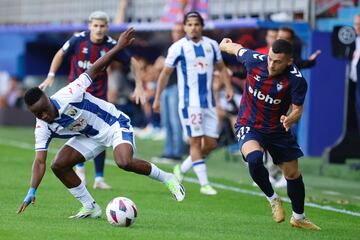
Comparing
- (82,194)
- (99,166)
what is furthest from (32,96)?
(99,166)

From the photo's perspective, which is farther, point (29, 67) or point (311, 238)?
point (29, 67)

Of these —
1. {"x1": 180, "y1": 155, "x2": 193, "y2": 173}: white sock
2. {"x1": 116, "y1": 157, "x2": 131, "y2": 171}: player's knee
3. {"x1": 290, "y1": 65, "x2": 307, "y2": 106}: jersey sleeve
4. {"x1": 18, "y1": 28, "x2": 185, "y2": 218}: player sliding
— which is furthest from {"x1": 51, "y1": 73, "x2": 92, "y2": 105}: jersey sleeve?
{"x1": 180, "y1": 155, "x2": 193, "y2": 173}: white sock

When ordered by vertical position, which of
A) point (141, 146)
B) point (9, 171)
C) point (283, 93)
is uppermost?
point (283, 93)

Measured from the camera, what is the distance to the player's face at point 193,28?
13.2m

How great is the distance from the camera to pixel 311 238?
30.2 feet

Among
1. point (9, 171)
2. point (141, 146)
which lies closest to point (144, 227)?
point (9, 171)

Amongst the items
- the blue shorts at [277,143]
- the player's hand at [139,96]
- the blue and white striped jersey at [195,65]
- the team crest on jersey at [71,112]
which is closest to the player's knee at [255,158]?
the blue shorts at [277,143]

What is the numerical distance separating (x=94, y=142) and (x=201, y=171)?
10.6 ft

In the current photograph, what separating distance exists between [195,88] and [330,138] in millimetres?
5761

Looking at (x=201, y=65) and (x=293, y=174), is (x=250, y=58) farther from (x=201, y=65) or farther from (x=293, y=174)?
(x=201, y=65)

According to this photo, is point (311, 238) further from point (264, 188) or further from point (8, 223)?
point (8, 223)

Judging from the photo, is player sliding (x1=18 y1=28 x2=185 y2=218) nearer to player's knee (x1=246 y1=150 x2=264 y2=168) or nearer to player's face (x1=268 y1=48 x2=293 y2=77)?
player's knee (x1=246 y1=150 x2=264 y2=168)

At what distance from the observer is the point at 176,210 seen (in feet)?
36.3

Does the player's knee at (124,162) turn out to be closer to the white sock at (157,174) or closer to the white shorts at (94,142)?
the white shorts at (94,142)
